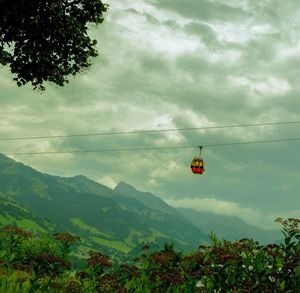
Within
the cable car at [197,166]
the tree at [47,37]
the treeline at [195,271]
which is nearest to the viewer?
the treeline at [195,271]

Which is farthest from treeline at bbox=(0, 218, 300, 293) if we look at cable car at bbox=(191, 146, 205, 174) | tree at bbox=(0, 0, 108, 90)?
cable car at bbox=(191, 146, 205, 174)

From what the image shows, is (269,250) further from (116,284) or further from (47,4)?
(47,4)

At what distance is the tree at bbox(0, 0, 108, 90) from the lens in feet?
66.7

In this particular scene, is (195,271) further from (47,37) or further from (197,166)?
(197,166)

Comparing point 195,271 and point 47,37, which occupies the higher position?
point 47,37

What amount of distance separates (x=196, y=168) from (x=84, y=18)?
1688 cm

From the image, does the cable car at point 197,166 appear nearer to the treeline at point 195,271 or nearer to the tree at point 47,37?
the tree at point 47,37

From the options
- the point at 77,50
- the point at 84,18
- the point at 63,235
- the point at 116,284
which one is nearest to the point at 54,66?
the point at 77,50

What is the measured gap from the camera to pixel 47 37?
70.7 feet

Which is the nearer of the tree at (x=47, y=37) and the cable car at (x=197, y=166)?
the tree at (x=47, y=37)

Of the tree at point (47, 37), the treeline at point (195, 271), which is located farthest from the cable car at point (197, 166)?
the treeline at point (195, 271)

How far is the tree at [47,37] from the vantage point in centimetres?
2034

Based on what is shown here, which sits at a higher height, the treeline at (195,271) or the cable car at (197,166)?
the cable car at (197,166)

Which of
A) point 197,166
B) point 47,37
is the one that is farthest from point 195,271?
point 197,166
